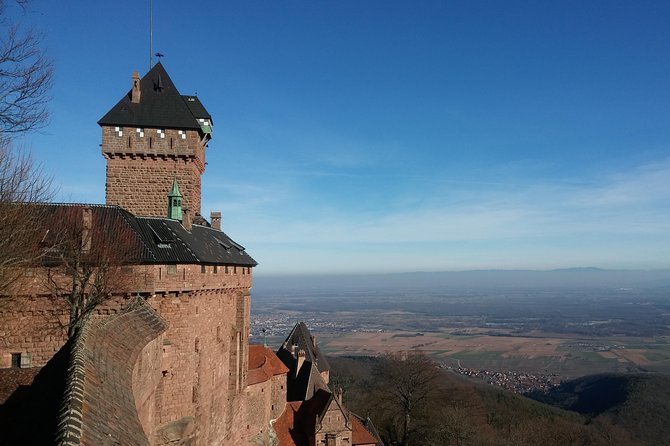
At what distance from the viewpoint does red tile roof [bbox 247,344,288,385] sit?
1148 inches

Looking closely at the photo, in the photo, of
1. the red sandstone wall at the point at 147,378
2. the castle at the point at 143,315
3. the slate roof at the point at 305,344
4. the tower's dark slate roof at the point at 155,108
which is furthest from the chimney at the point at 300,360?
the red sandstone wall at the point at 147,378

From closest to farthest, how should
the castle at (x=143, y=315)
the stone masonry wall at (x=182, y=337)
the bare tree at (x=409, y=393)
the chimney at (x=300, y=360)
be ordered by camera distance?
the castle at (x=143, y=315), the stone masonry wall at (x=182, y=337), the chimney at (x=300, y=360), the bare tree at (x=409, y=393)

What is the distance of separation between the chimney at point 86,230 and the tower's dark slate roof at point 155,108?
7253 millimetres

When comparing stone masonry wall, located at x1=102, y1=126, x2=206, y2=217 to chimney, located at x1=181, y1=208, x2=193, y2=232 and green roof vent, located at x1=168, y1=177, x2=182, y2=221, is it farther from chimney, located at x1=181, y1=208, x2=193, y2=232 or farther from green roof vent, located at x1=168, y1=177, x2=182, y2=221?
chimney, located at x1=181, y1=208, x2=193, y2=232

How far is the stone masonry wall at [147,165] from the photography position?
74.1 ft

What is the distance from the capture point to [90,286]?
51.4 ft

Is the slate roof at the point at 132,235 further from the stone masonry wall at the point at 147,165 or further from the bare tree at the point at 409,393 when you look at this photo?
the bare tree at the point at 409,393

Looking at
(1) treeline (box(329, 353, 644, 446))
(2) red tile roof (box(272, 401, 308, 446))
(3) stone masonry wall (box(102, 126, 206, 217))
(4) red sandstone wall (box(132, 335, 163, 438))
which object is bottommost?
(1) treeline (box(329, 353, 644, 446))

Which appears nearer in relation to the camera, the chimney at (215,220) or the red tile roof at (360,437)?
the chimney at (215,220)

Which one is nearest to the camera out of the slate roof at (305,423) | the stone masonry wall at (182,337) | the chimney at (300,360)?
the stone masonry wall at (182,337)

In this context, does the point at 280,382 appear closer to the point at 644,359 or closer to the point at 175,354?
the point at 175,354

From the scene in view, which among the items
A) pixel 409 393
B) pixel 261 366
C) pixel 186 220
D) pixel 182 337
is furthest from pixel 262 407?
pixel 409 393

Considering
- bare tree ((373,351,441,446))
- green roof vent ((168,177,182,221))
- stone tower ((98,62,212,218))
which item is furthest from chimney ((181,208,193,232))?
bare tree ((373,351,441,446))

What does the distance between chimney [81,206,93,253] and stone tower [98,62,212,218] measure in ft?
20.1
